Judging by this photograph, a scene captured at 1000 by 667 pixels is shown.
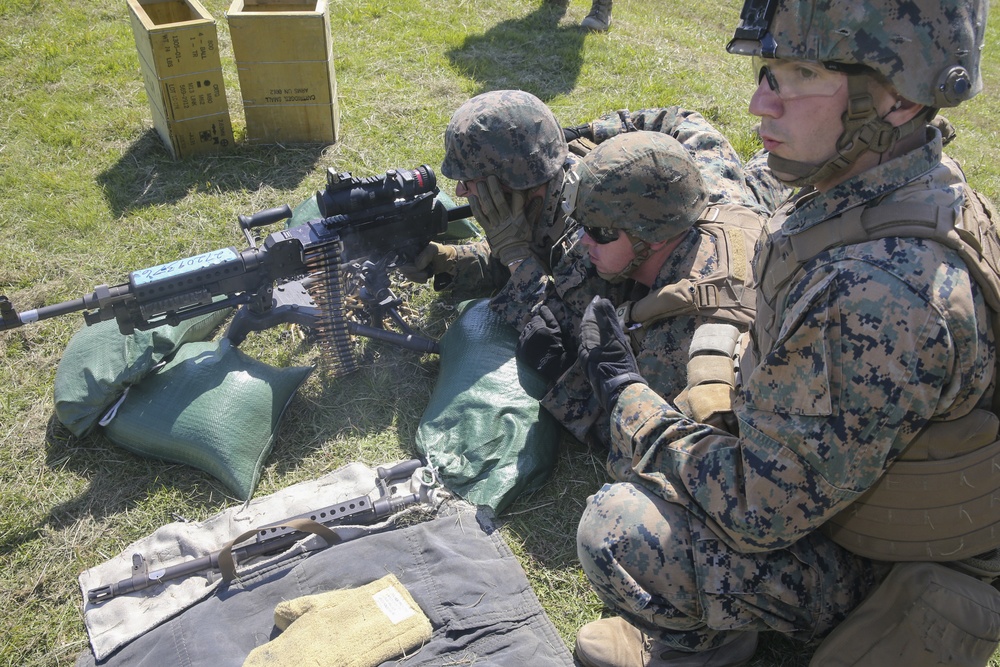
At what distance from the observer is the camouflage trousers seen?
9.98 ft

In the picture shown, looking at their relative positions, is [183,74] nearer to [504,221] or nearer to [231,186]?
[231,186]

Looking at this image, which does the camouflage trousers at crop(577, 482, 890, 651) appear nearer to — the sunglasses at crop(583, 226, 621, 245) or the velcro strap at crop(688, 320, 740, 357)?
the velcro strap at crop(688, 320, 740, 357)

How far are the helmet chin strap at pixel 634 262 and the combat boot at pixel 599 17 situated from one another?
6.18 meters

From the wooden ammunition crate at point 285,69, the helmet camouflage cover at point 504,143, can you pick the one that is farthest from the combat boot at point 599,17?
the helmet camouflage cover at point 504,143

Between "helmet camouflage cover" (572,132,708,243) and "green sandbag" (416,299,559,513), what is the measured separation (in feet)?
3.40

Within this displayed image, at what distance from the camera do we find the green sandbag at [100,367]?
14.5 feet

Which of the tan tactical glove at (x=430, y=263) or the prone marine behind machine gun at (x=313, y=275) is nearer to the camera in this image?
the prone marine behind machine gun at (x=313, y=275)

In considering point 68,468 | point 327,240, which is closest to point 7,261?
point 68,468

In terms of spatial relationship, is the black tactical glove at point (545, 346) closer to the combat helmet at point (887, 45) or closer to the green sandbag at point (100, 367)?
the green sandbag at point (100, 367)

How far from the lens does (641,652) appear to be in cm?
348

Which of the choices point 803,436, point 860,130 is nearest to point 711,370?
point 803,436

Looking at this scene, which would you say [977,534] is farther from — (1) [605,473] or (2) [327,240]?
(2) [327,240]

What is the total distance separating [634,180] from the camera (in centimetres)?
411

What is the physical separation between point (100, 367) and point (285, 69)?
350 cm
